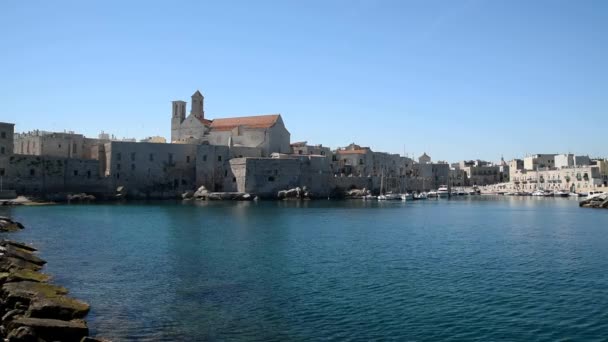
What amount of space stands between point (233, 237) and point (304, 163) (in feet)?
111

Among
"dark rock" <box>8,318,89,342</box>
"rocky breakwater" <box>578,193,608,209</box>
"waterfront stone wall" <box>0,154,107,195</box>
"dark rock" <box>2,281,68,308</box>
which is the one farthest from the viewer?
"rocky breakwater" <box>578,193,608,209</box>

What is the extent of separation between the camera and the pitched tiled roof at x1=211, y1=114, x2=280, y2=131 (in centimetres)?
6133

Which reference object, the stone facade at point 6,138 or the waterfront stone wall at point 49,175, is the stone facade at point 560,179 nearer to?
the waterfront stone wall at point 49,175

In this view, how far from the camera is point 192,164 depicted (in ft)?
187

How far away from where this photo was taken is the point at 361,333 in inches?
378

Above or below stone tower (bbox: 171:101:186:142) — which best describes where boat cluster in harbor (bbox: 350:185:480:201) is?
below

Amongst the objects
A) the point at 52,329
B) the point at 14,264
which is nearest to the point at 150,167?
the point at 14,264

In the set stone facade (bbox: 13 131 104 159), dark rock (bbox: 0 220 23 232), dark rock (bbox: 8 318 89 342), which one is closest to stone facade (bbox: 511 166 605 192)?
stone facade (bbox: 13 131 104 159)

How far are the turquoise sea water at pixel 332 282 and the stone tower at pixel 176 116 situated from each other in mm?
38033

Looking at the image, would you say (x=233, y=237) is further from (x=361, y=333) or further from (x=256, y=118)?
(x=256, y=118)

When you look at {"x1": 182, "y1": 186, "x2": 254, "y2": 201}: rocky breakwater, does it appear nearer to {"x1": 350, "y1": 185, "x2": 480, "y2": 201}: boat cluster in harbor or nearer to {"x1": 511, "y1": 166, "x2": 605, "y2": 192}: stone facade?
{"x1": 350, "y1": 185, "x2": 480, "y2": 201}: boat cluster in harbor

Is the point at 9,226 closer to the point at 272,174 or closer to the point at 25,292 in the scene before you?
the point at 25,292

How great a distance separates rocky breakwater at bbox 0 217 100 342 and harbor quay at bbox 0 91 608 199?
1462 inches

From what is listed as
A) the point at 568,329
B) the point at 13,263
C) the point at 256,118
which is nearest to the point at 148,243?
the point at 13,263
